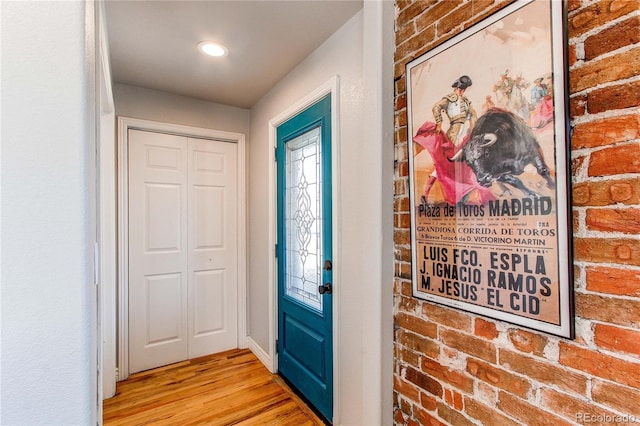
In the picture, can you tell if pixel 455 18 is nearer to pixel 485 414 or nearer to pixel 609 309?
pixel 609 309

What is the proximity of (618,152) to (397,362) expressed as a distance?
111 cm

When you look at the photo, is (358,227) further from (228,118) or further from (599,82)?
(228,118)

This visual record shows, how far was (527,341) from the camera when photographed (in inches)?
38.2

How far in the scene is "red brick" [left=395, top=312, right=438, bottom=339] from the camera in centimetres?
127

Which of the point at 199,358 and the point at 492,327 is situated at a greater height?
the point at 492,327

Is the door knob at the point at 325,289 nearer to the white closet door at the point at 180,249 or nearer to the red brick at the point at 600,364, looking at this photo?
the red brick at the point at 600,364

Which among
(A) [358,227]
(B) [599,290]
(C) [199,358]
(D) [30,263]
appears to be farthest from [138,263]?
(B) [599,290]

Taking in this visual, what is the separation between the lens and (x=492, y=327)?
3.48ft

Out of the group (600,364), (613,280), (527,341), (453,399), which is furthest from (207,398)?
(613,280)

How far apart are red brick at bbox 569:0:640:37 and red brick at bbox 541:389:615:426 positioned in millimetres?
997

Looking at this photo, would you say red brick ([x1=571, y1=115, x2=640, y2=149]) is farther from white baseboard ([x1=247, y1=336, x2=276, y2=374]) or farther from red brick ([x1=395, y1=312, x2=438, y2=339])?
white baseboard ([x1=247, y1=336, x2=276, y2=374])

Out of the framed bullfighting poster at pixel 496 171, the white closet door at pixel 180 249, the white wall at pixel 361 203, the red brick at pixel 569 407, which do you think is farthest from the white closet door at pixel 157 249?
A: the red brick at pixel 569 407

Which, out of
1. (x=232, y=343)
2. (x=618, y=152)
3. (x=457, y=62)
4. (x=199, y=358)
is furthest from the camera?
(x=232, y=343)

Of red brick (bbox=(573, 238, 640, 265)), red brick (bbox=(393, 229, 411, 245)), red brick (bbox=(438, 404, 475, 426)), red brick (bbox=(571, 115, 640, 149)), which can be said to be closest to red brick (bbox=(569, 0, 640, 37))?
red brick (bbox=(571, 115, 640, 149))
